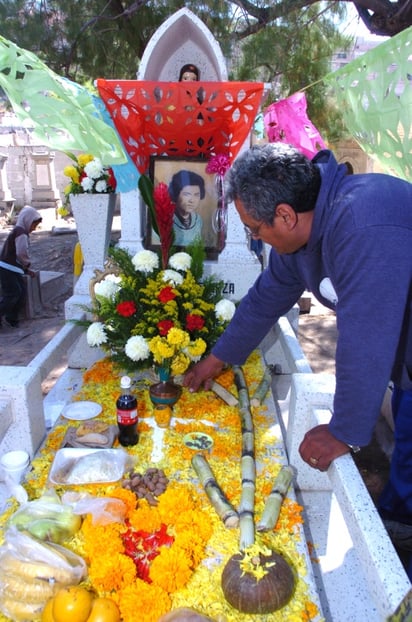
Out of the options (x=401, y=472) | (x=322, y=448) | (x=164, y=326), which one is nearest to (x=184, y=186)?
(x=164, y=326)

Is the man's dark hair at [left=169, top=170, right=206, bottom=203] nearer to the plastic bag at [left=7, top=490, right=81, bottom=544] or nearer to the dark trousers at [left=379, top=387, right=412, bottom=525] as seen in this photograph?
the dark trousers at [left=379, top=387, right=412, bottom=525]

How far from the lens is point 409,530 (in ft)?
8.06

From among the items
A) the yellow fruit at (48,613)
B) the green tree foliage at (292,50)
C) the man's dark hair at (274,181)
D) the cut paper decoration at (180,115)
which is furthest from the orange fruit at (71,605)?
the green tree foliage at (292,50)

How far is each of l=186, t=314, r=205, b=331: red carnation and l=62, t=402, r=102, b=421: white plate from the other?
25.7 inches

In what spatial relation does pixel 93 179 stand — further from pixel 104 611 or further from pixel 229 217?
pixel 104 611

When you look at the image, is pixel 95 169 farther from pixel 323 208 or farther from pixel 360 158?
pixel 360 158

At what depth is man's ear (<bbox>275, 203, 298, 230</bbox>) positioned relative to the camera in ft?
5.55

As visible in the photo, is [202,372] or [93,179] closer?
[202,372]

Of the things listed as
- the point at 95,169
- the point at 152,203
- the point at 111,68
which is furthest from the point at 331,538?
the point at 111,68

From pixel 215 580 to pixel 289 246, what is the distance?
1.17 meters

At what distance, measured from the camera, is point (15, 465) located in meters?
2.15

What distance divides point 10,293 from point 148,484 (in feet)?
19.3

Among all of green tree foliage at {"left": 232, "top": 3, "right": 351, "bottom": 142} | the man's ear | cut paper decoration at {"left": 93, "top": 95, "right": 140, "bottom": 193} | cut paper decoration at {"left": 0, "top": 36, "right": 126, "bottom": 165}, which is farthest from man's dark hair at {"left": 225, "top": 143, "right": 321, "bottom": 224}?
green tree foliage at {"left": 232, "top": 3, "right": 351, "bottom": 142}

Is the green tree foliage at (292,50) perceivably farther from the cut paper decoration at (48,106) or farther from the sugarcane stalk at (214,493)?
the sugarcane stalk at (214,493)
